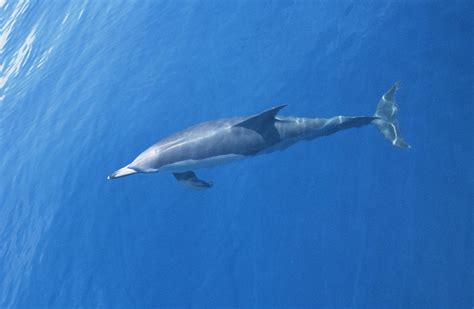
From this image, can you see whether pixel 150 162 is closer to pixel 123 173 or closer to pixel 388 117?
pixel 123 173

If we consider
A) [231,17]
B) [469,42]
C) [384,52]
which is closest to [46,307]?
[231,17]

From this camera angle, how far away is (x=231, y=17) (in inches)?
450

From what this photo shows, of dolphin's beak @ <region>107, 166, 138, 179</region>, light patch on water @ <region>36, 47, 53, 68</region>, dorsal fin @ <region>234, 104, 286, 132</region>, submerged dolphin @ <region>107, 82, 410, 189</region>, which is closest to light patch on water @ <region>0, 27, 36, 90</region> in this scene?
light patch on water @ <region>36, 47, 53, 68</region>

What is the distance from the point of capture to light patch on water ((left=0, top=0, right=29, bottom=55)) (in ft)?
43.6

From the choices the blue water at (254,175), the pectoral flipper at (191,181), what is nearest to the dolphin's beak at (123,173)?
the pectoral flipper at (191,181)

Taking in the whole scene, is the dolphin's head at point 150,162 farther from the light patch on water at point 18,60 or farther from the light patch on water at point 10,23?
the light patch on water at point 10,23

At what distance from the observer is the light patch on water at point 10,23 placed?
13.3 meters

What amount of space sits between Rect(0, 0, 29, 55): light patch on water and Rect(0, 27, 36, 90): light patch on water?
2.14 feet

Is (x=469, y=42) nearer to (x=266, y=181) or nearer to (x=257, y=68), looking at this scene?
(x=257, y=68)

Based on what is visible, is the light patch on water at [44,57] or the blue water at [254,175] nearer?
the blue water at [254,175]

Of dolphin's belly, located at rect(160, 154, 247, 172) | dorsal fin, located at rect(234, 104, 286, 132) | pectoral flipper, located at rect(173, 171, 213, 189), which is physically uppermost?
dorsal fin, located at rect(234, 104, 286, 132)

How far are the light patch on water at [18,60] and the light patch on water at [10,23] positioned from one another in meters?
0.65

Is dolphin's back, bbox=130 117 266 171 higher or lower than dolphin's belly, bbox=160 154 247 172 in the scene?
higher

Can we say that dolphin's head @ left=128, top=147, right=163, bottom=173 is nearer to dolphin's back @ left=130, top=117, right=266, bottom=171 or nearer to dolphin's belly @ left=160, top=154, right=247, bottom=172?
dolphin's back @ left=130, top=117, right=266, bottom=171
